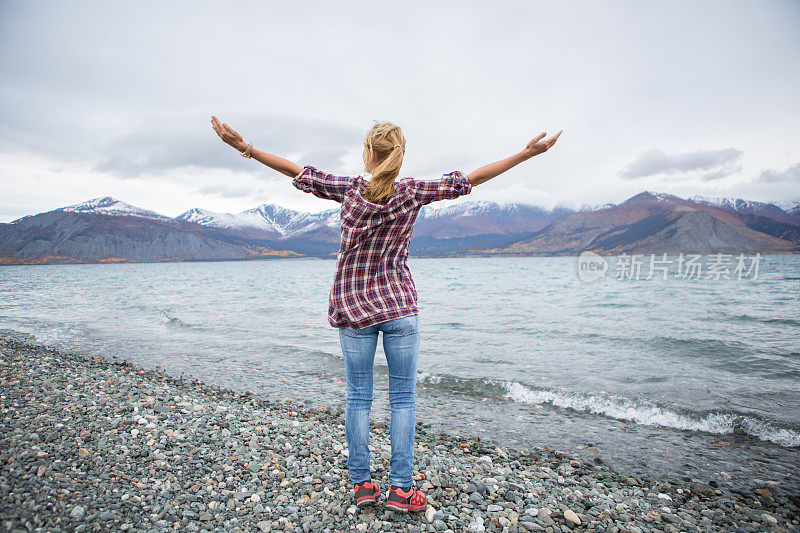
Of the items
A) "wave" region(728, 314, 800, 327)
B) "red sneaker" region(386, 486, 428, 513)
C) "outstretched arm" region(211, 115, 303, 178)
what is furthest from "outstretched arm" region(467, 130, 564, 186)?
"wave" region(728, 314, 800, 327)

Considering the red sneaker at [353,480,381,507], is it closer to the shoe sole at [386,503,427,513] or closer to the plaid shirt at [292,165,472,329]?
the shoe sole at [386,503,427,513]

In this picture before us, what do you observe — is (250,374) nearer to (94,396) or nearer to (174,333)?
(94,396)

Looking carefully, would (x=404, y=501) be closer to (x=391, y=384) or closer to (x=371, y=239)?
(x=391, y=384)

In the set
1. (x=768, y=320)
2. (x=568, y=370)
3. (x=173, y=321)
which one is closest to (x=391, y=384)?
(x=568, y=370)

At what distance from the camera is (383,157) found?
3.06 metres

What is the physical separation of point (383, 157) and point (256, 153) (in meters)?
1.07

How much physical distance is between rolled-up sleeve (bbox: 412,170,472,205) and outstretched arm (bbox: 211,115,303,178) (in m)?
0.97

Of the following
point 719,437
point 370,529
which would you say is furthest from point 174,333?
point 719,437

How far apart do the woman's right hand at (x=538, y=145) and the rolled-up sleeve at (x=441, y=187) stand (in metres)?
0.54

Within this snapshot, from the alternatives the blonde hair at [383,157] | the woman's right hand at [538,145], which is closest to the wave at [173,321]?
the blonde hair at [383,157]

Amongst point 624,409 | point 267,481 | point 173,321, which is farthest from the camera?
point 173,321

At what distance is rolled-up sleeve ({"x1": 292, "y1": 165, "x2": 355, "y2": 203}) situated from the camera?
120 inches

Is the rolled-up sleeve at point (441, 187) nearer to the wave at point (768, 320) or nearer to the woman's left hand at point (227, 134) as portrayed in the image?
the woman's left hand at point (227, 134)

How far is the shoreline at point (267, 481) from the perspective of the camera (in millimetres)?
3635
